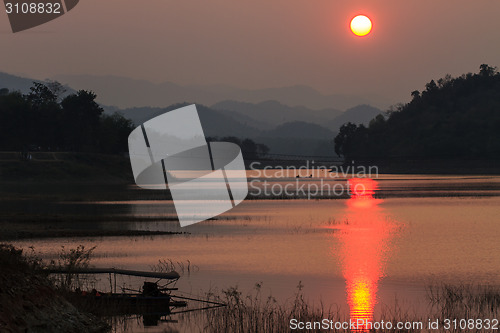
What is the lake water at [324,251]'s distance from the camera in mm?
40000

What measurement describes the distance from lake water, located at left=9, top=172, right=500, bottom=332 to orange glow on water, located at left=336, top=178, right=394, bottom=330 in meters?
0.06

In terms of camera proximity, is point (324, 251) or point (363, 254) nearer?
point (363, 254)

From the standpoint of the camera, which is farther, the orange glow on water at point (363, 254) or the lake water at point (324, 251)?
the lake water at point (324, 251)

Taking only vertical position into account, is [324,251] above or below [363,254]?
above

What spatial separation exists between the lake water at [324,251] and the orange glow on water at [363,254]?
2.5 inches

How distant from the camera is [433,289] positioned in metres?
39.2

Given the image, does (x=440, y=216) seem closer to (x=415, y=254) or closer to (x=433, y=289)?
(x=415, y=254)

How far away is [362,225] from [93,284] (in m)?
43.6

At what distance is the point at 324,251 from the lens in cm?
5572

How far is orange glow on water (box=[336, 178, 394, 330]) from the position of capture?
36.1 meters

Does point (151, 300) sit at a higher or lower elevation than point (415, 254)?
lower

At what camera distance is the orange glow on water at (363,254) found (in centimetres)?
3613

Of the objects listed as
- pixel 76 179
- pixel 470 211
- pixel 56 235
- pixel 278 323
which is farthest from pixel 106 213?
pixel 76 179

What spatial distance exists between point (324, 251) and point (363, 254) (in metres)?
2.75
